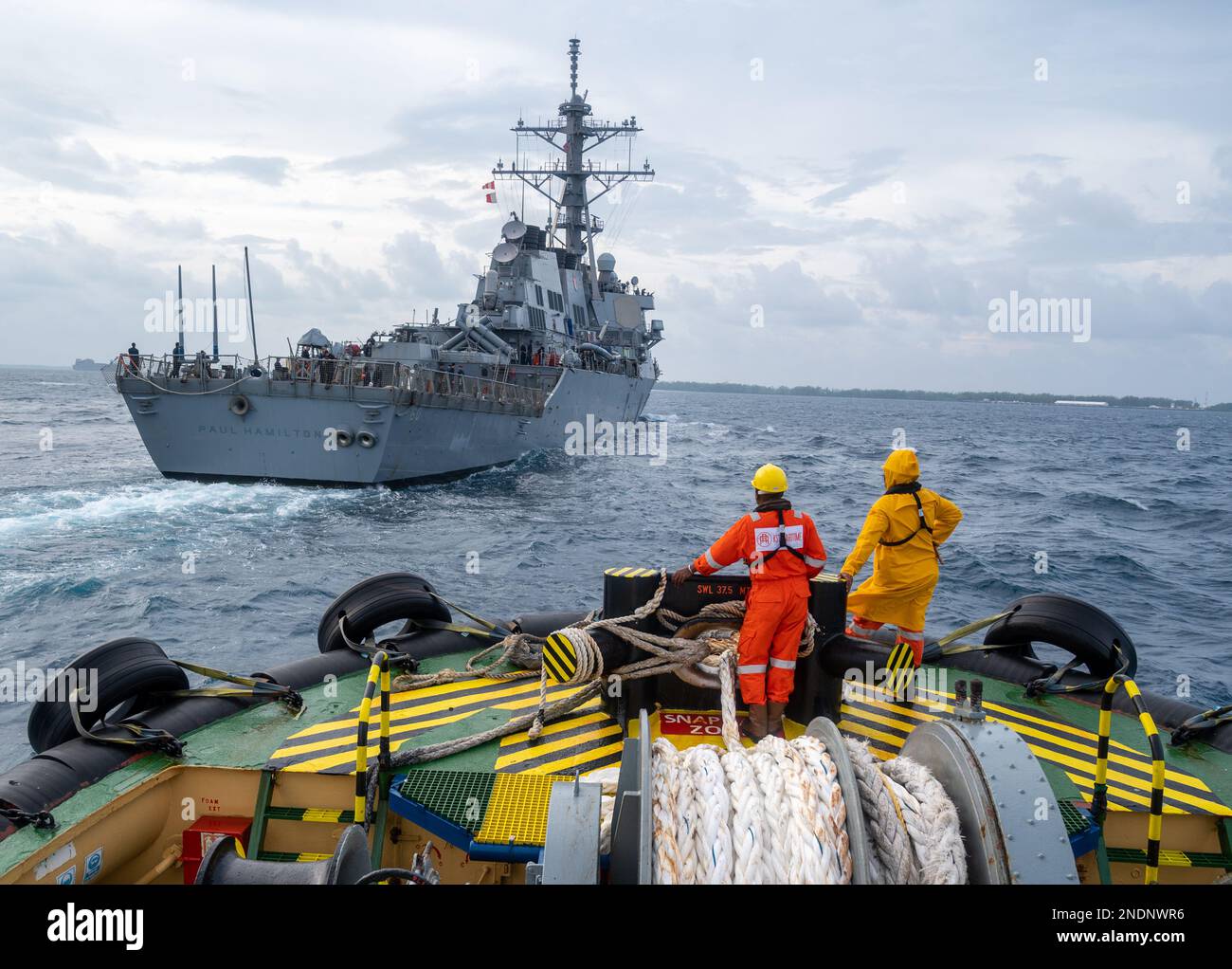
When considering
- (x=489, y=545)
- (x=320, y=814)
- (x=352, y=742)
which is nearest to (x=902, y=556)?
(x=352, y=742)

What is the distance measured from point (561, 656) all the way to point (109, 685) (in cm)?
259

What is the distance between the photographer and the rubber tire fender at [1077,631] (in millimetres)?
5996

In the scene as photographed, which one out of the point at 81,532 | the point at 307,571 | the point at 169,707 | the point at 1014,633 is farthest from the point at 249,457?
the point at 1014,633

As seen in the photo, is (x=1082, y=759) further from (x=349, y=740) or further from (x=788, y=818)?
(x=349, y=740)

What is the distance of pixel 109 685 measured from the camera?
4836 millimetres

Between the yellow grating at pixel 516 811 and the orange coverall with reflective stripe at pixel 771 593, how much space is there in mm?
1284

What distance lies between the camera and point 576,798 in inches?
106

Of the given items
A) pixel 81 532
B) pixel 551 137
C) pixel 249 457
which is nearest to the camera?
pixel 81 532

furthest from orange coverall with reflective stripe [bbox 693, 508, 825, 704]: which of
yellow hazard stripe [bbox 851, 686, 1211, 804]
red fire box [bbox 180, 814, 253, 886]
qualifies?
red fire box [bbox 180, 814, 253, 886]

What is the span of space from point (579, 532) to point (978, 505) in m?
14.0

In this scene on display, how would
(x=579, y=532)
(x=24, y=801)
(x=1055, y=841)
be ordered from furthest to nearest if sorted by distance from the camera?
(x=579, y=532), (x=24, y=801), (x=1055, y=841)

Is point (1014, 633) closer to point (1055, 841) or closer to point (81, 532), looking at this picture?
point (1055, 841)

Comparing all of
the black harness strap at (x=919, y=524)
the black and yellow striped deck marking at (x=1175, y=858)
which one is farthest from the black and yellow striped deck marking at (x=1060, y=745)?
the black harness strap at (x=919, y=524)

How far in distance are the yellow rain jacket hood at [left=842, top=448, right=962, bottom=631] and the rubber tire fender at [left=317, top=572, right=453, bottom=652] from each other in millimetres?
3386
